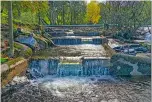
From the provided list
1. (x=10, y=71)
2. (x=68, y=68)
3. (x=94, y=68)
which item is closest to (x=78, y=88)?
(x=68, y=68)

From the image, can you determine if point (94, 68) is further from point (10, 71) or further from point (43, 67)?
point (10, 71)

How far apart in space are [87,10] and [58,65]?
39451 mm

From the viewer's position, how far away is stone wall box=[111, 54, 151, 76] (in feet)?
Answer: 53.0

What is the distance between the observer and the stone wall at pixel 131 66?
53.0ft

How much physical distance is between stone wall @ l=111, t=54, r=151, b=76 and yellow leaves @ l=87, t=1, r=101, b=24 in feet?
125

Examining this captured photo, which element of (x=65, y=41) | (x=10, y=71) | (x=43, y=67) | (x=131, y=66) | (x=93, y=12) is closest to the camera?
(x=10, y=71)

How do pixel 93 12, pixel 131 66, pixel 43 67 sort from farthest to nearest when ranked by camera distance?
pixel 93 12, pixel 43 67, pixel 131 66

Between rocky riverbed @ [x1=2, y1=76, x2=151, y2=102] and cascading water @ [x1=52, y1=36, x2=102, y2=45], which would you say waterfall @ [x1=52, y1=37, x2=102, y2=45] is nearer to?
cascading water @ [x1=52, y1=36, x2=102, y2=45]

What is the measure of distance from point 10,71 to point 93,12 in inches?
1633

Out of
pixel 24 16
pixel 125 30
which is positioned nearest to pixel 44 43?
pixel 125 30

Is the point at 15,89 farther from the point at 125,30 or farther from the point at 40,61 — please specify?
the point at 125,30

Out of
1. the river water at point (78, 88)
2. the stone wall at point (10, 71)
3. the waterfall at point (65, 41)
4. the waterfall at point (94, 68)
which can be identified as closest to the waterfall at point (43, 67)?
the river water at point (78, 88)

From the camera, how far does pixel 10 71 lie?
13.8m

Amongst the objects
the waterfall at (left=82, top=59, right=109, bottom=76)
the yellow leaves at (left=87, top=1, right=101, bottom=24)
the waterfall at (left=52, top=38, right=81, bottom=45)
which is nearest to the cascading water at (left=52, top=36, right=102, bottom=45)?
the waterfall at (left=52, top=38, right=81, bottom=45)
